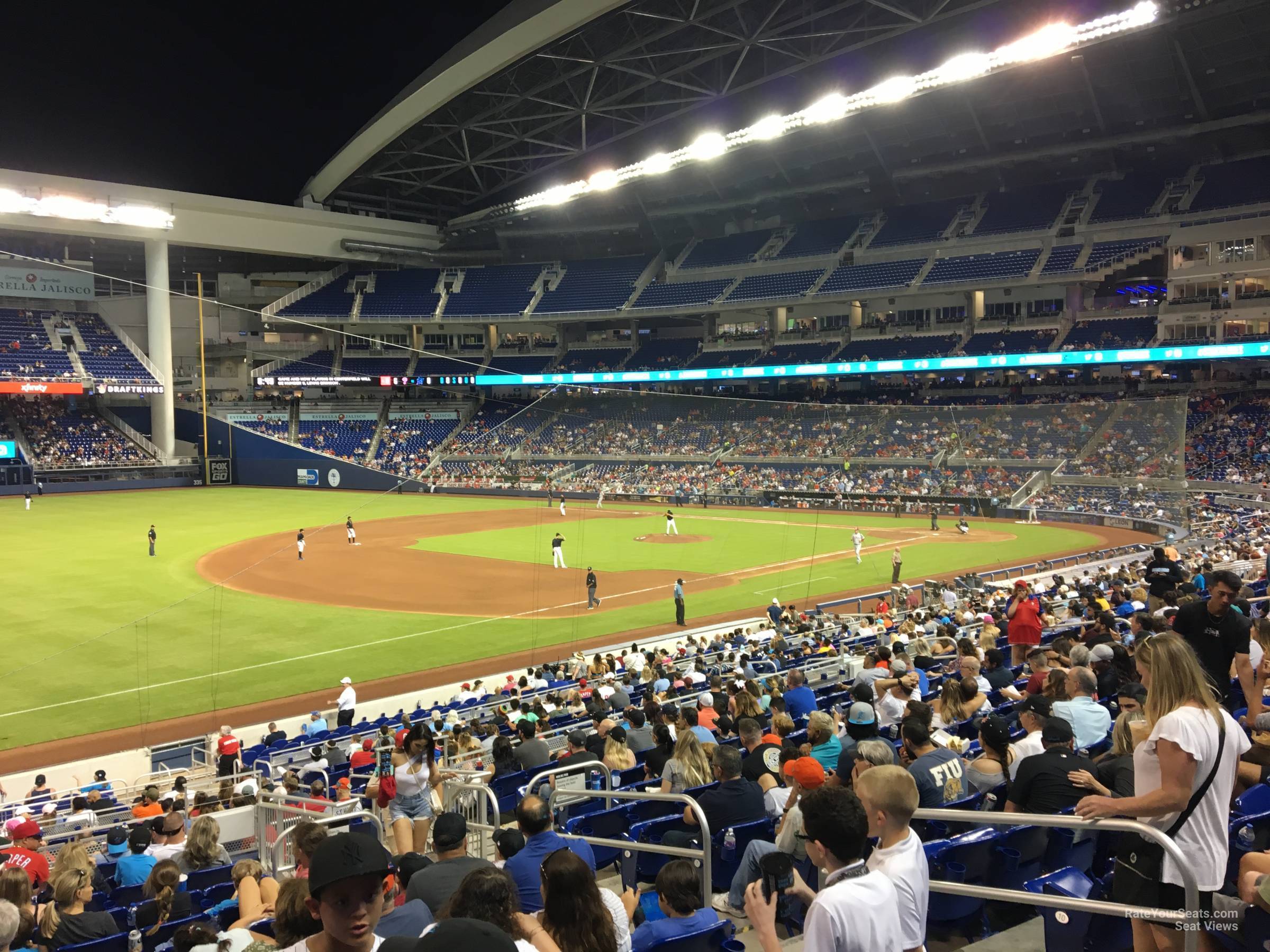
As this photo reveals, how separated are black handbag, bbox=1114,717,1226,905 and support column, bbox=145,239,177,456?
7328 cm

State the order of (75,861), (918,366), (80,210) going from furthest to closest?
1. (80,210)
2. (918,366)
3. (75,861)

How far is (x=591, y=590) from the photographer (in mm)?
26141

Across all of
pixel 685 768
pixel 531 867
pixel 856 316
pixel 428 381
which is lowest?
pixel 685 768

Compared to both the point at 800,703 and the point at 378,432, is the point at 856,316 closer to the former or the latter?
the point at 378,432

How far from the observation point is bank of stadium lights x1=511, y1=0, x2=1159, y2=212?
40.8m

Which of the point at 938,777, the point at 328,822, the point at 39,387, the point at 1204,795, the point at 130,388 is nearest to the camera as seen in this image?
the point at 1204,795

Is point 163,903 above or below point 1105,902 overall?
below

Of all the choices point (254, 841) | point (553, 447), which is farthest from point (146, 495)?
point (254, 841)

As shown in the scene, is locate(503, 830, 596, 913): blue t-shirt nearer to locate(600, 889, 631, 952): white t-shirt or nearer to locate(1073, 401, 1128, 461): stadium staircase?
locate(600, 889, 631, 952): white t-shirt

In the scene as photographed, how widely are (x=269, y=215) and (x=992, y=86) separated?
54266 mm

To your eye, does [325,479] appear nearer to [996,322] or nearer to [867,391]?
[867,391]

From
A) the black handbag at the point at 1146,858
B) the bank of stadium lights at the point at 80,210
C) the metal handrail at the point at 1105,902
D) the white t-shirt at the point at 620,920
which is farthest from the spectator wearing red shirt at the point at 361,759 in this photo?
the bank of stadium lights at the point at 80,210

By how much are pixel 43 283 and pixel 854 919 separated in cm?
8575

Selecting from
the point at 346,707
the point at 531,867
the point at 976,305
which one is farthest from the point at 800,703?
the point at 976,305
